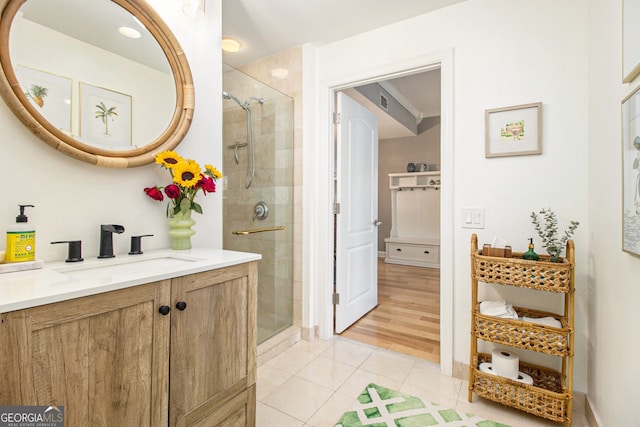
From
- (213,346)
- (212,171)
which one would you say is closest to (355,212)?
(212,171)

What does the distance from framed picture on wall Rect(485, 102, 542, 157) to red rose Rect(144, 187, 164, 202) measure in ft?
6.22

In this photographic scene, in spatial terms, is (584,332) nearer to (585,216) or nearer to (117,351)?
(585,216)

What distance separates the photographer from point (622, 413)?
1.16 meters

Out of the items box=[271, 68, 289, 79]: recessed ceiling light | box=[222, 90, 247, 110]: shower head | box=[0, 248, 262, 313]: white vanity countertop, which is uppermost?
box=[271, 68, 289, 79]: recessed ceiling light

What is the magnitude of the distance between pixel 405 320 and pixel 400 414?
4.58ft

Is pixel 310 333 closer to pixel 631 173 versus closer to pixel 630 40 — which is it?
pixel 631 173

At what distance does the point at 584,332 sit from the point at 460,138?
1.31m

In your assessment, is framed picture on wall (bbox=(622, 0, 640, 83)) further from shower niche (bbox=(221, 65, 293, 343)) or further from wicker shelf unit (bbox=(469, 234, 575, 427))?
shower niche (bbox=(221, 65, 293, 343))

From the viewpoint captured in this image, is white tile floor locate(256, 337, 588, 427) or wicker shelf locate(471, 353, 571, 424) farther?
white tile floor locate(256, 337, 588, 427)

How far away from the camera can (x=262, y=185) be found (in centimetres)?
245

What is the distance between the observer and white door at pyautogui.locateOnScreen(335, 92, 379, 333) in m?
2.62

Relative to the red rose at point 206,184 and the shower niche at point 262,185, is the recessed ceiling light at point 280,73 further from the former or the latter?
the red rose at point 206,184

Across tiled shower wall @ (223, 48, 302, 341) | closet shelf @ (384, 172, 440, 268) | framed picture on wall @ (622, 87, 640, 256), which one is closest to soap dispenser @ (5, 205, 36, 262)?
tiled shower wall @ (223, 48, 302, 341)

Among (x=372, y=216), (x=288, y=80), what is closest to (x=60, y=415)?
(x=288, y=80)
